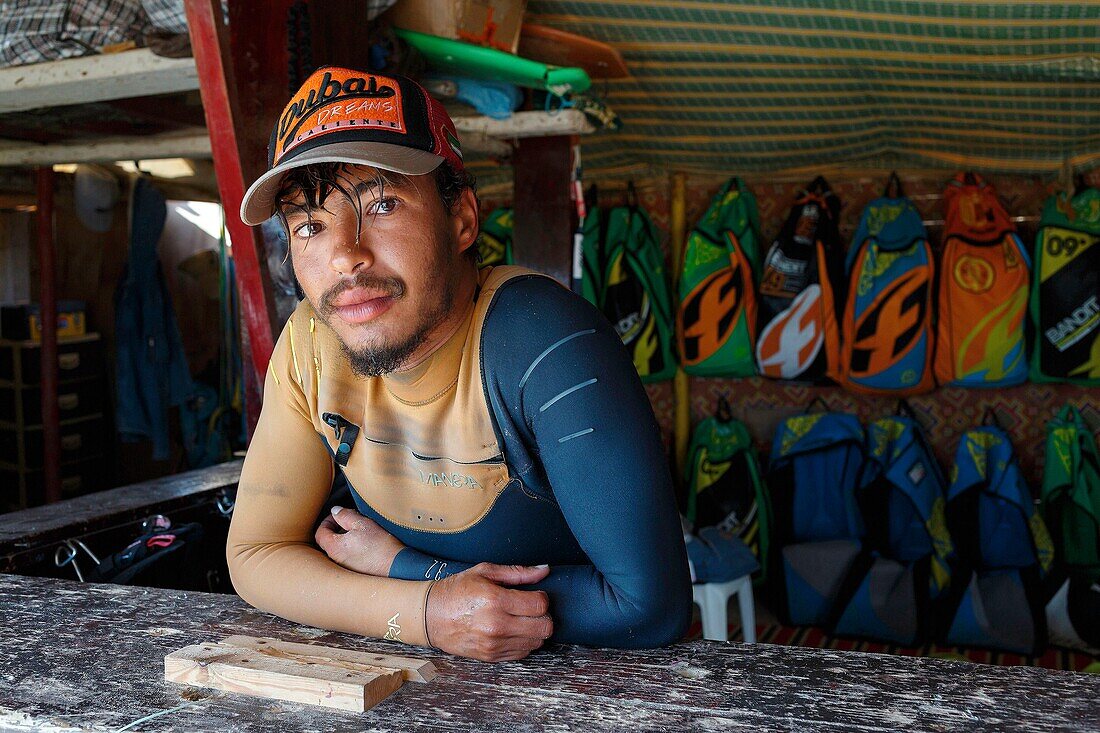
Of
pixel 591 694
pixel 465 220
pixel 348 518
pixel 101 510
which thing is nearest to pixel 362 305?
pixel 465 220

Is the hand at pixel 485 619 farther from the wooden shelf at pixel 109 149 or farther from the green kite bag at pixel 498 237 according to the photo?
the green kite bag at pixel 498 237

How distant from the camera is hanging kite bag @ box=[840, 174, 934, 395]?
14.0 ft

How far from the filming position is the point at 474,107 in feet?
8.80

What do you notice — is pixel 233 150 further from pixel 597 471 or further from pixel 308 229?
pixel 597 471

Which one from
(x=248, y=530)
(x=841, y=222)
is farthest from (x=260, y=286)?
(x=841, y=222)

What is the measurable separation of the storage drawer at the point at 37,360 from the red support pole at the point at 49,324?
53cm

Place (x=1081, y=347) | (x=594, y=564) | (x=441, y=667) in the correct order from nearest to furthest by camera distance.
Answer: (x=441, y=667) → (x=594, y=564) → (x=1081, y=347)

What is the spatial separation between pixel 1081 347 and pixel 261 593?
13.0 feet

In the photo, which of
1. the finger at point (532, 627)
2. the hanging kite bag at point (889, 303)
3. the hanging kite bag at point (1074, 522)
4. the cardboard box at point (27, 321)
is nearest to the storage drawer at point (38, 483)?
the cardboard box at point (27, 321)

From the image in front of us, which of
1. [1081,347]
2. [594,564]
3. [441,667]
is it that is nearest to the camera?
[441,667]

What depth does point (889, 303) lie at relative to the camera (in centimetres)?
429

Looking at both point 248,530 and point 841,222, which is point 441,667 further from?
point 841,222

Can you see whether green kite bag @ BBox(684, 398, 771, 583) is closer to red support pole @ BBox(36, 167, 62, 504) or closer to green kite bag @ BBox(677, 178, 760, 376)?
green kite bag @ BBox(677, 178, 760, 376)

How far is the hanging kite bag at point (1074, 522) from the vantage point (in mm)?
3709
